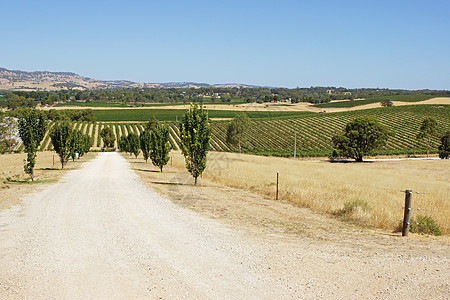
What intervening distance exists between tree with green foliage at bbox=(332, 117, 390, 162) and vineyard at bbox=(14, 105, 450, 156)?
5098mm

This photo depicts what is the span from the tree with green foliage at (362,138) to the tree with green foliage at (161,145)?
141ft

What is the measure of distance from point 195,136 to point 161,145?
37.2 feet


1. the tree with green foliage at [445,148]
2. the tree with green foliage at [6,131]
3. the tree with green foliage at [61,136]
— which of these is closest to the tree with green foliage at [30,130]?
the tree with green foliage at [61,136]

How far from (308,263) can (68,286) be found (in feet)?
15.3

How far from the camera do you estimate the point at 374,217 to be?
466 inches

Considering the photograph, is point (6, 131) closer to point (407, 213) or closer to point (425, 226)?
point (407, 213)

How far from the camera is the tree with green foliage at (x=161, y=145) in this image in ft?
104

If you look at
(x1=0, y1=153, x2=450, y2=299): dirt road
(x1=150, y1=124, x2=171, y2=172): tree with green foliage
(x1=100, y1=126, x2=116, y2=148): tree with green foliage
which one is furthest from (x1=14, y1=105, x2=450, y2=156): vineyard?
(x1=0, y1=153, x2=450, y2=299): dirt road

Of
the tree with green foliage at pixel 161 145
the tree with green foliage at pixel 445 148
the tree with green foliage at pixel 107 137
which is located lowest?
the tree with green foliage at pixel 107 137

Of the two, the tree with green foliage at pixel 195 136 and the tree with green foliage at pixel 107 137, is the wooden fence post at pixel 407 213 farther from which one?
the tree with green foliage at pixel 107 137

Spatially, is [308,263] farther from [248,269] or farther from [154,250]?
[154,250]

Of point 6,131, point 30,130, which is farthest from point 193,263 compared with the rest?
point 6,131

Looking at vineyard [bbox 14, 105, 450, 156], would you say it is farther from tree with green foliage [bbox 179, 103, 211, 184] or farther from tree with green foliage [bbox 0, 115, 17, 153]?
tree with green foliage [bbox 179, 103, 211, 184]

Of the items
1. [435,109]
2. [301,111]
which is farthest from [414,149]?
[301,111]
